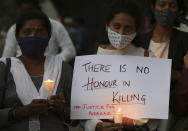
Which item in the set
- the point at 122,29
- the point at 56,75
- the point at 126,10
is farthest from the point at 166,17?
the point at 56,75

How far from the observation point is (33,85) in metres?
3.78

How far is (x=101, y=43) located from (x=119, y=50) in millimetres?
242

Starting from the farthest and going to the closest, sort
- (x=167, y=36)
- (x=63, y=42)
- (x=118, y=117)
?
(x=63, y=42)
(x=167, y=36)
(x=118, y=117)

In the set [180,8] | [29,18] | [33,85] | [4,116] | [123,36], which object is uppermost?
[180,8]

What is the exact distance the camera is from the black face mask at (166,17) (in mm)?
4570

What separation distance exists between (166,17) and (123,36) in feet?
2.91

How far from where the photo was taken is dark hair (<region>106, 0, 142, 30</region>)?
4.00 m

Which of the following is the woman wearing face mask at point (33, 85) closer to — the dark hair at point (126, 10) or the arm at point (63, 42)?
the dark hair at point (126, 10)

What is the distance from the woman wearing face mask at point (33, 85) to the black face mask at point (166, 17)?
1194 mm

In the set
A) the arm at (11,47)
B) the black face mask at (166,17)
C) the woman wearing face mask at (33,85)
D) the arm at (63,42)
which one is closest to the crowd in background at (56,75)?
the woman wearing face mask at (33,85)

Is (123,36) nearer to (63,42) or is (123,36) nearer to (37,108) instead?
(37,108)

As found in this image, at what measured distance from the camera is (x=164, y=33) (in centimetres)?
461

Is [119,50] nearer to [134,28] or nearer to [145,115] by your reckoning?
[134,28]

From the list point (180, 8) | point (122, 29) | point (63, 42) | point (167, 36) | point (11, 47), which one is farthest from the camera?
point (63, 42)
